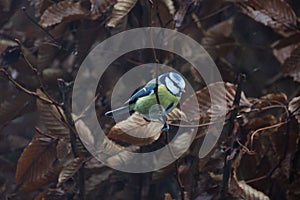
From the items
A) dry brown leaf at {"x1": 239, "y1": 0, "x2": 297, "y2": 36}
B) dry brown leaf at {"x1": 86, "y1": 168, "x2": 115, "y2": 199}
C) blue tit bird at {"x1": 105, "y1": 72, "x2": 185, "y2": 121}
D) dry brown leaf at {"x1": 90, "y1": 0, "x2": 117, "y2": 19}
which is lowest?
dry brown leaf at {"x1": 86, "y1": 168, "x2": 115, "y2": 199}

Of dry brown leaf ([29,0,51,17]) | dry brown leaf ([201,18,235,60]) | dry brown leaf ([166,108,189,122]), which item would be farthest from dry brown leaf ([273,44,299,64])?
dry brown leaf ([29,0,51,17])

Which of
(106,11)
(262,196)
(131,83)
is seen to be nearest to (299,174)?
(262,196)

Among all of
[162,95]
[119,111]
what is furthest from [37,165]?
[162,95]

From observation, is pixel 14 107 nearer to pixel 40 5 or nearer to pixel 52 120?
pixel 52 120

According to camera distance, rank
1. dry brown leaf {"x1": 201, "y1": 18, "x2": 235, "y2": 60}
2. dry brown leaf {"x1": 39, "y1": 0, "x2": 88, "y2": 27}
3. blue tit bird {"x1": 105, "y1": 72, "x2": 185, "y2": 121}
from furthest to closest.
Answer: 1. dry brown leaf {"x1": 201, "y1": 18, "x2": 235, "y2": 60}
2. dry brown leaf {"x1": 39, "y1": 0, "x2": 88, "y2": 27}
3. blue tit bird {"x1": 105, "y1": 72, "x2": 185, "y2": 121}

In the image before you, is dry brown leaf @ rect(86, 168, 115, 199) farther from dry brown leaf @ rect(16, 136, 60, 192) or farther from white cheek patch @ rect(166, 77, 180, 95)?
white cheek patch @ rect(166, 77, 180, 95)

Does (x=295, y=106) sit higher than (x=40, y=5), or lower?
lower

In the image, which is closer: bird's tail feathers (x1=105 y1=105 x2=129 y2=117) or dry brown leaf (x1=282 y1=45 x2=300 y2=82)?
bird's tail feathers (x1=105 y1=105 x2=129 y2=117)

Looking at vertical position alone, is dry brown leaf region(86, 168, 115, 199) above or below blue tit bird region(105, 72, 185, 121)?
below
